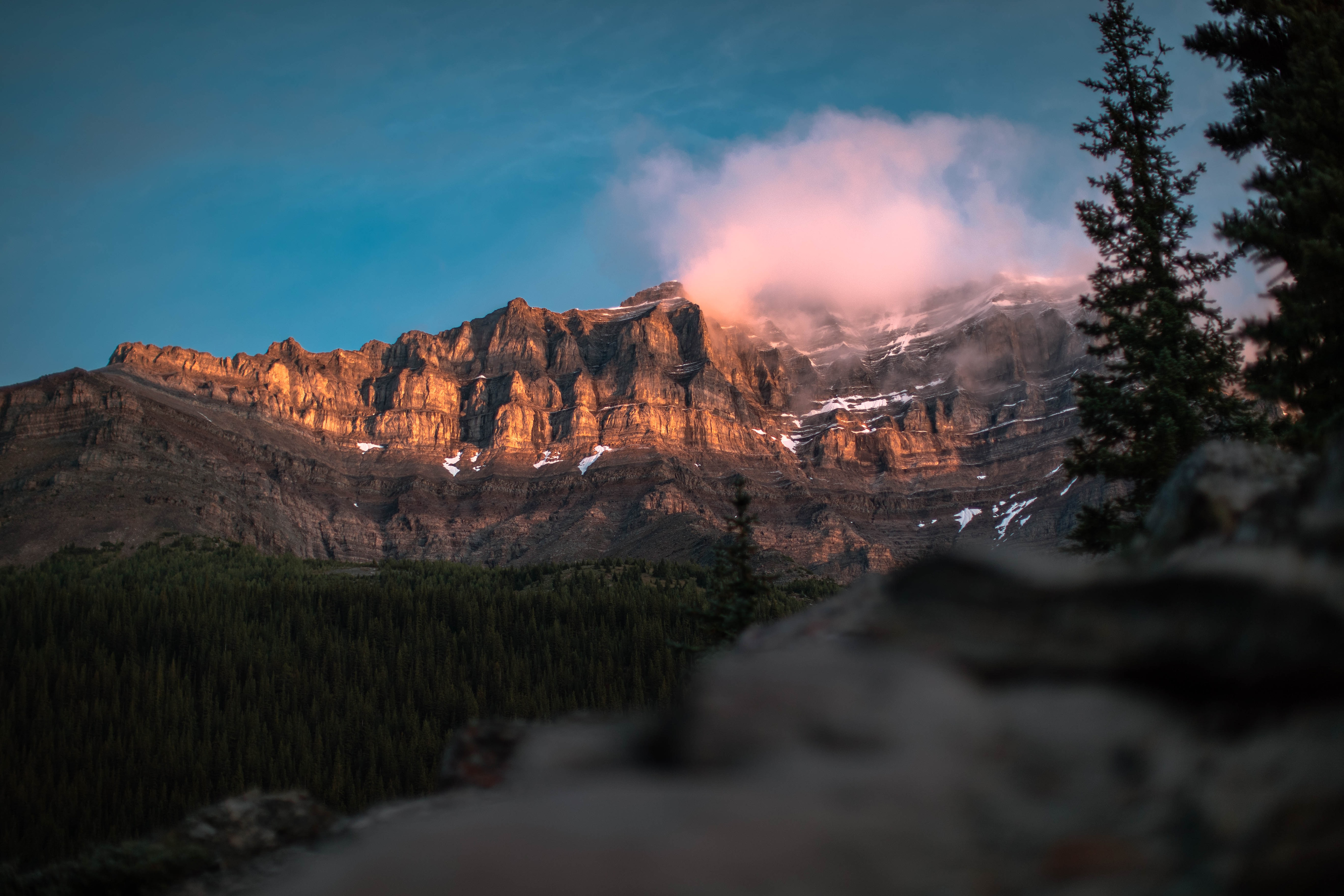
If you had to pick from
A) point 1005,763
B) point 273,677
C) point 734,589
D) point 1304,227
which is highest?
point 1304,227

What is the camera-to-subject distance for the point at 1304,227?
14492mm

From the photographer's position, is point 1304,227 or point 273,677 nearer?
point 1304,227

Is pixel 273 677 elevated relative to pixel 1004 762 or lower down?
lower down

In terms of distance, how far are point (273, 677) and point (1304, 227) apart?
411 ft

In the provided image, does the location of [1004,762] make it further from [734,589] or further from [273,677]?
[273,677]

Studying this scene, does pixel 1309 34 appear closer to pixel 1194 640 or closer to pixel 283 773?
pixel 1194 640

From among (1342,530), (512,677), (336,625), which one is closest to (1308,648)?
(1342,530)

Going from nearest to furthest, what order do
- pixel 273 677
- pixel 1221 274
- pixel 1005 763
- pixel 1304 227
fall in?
pixel 1005 763
pixel 1304 227
pixel 1221 274
pixel 273 677

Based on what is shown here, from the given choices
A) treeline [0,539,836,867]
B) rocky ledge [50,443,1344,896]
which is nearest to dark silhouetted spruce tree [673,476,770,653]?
rocky ledge [50,443,1344,896]

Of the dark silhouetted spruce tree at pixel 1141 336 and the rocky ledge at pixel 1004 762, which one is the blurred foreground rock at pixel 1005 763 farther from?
the dark silhouetted spruce tree at pixel 1141 336

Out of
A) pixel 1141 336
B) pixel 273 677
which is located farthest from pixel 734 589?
pixel 273 677

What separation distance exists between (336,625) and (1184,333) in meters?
137

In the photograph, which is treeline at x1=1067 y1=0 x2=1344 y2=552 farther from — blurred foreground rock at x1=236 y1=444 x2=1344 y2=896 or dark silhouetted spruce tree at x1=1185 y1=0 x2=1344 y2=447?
blurred foreground rock at x1=236 y1=444 x2=1344 y2=896

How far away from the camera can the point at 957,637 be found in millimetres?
6250
